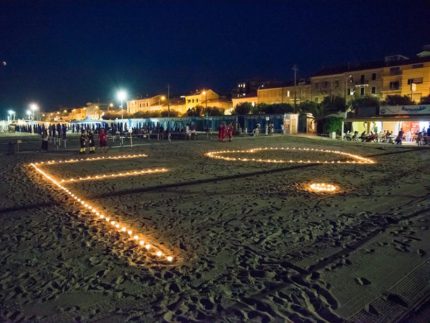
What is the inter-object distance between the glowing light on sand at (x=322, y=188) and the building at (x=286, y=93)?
55.0 m

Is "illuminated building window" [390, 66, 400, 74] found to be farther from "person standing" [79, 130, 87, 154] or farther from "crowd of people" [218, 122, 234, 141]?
"person standing" [79, 130, 87, 154]

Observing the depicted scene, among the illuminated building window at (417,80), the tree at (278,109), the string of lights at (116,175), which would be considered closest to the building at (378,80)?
the illuminated building window at (417,80)

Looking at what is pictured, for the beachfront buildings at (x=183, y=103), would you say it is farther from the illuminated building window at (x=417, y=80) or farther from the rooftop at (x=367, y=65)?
the illuminated building window at (x=417, y=80)

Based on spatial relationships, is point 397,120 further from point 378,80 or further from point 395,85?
point 378,80

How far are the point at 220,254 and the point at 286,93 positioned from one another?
221 feet

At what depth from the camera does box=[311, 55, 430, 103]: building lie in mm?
49312

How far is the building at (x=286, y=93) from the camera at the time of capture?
67062mm

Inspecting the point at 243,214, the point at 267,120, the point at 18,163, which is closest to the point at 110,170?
the point at 18,163

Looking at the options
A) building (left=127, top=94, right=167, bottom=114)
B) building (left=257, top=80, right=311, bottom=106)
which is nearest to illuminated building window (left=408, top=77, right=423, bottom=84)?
building (left=257, top=80, right=311, bottom=106)

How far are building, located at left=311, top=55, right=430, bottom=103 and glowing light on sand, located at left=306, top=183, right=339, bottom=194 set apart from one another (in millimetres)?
45416

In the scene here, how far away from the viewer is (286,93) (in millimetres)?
70125

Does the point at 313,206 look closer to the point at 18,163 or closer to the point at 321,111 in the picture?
the point at 18,163

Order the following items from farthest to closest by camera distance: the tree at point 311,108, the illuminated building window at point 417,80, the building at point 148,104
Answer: the building at point 148,104, the tree at point 311,108, the illuminated building window at point 417,80

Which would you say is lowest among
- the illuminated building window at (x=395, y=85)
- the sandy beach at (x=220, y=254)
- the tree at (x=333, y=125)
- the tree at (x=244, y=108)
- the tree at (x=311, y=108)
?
the sandy beach at (x=220, y=254)
